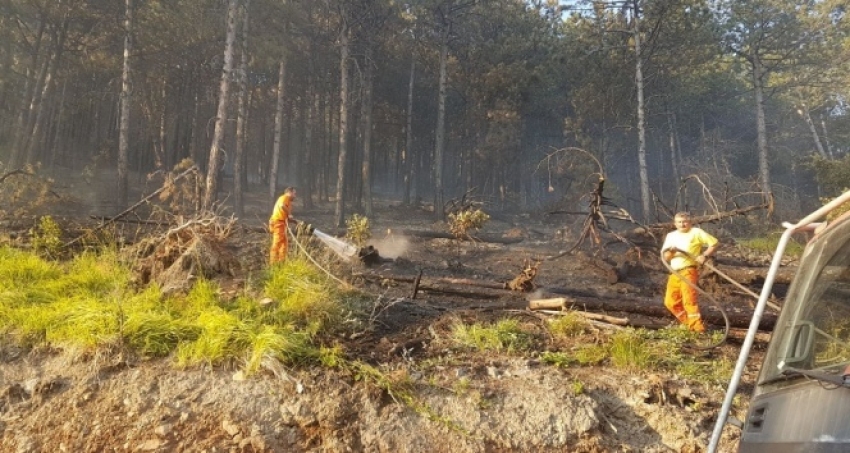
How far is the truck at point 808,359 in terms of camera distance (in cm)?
169

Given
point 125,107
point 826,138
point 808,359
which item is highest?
point 826,138

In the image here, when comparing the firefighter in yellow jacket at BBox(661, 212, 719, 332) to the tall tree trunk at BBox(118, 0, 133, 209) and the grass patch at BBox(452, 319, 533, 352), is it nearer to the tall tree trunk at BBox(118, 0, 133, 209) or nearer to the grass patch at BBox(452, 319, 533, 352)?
the grass patch at BBox(452, 319, 533, 352)

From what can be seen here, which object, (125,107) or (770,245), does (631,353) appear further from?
(125,107)

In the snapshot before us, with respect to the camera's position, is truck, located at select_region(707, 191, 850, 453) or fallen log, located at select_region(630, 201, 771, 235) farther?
fallen log, located at select_region(630, 201, 771, 235)

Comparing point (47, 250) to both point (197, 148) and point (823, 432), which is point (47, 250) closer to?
point (823, 432)

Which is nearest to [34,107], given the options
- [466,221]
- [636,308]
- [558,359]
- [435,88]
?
[466,221]

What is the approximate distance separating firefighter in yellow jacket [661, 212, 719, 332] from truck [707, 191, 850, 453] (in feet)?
11.7

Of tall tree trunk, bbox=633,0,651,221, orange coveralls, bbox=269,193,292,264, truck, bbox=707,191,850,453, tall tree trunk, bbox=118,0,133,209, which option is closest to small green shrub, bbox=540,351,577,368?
truck, bbox=707,191,850,453

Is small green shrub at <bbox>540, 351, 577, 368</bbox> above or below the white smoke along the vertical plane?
below

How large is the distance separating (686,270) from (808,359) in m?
4.31

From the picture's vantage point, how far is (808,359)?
1.98 meters

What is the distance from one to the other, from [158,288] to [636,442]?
521 cm

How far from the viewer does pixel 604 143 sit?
976 inches

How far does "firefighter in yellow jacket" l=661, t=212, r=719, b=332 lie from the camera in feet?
18.6
